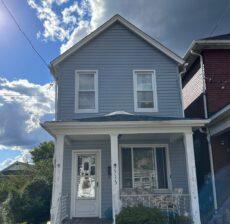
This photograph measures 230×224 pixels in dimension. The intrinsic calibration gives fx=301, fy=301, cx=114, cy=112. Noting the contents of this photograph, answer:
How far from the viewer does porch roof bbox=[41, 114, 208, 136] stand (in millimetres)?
8805

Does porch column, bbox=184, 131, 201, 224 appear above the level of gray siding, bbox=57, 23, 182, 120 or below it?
below

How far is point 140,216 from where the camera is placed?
7988 mm

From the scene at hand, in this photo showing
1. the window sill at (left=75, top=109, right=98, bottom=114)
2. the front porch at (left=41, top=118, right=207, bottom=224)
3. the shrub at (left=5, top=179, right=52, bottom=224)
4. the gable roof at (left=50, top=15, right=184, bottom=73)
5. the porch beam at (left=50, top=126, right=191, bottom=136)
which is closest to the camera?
the porch beam at (left=50, top=126, right=191, bottom=136)

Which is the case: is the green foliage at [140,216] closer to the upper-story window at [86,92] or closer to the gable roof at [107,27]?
the upper-story window at [86,92]

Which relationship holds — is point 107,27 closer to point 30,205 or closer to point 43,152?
point 30,205

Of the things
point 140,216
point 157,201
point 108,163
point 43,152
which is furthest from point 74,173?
point 43,152

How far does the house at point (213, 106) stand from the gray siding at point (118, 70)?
45.0 inches

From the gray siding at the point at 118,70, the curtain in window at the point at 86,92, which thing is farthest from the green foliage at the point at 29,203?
the curtain in window at the point at 86,92

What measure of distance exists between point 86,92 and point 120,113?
5.73 feet

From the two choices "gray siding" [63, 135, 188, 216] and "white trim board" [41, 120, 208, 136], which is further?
"gray siding" [63, 135, 188, 216]

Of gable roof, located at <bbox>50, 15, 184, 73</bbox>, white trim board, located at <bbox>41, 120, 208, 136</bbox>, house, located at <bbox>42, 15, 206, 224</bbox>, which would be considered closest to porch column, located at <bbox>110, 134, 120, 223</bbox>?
white trim board, located at <bbox>41, 120, 208, 136</bbox>

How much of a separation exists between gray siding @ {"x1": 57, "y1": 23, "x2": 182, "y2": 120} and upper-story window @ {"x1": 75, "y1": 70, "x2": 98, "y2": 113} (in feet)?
0.54

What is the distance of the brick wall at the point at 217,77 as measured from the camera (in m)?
11.5

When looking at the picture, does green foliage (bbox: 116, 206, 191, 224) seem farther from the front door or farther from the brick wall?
the brick wall
